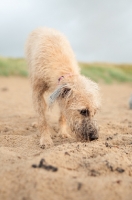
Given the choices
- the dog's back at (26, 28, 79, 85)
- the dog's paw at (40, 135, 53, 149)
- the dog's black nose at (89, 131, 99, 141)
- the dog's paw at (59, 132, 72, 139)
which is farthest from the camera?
the dog's paw at (59, 132, 72, 139)

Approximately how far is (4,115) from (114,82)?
1873 centimetres

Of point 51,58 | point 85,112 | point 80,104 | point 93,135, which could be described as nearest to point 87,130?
point 93,135

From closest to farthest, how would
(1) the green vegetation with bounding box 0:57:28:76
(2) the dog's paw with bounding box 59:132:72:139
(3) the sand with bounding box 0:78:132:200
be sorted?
(3) the sand with bounding box 0:78:132:200 < (2) the dog's paw with bounding box 59:132:72:139 < (1) the green vegetation with bounding box 0:57:28:76

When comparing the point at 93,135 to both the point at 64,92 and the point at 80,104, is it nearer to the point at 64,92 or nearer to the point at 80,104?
the point at 80,104

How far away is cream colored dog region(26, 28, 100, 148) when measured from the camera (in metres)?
4.81

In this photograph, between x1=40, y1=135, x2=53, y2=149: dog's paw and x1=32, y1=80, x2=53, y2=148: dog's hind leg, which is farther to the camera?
x1=32, y1=80, x2=53, y2=148: dog's hind leg

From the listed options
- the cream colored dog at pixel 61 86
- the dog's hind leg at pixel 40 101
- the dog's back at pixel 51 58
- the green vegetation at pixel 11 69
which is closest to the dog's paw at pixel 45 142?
the cream colored dog at pixel 61 86

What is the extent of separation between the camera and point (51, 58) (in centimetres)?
580

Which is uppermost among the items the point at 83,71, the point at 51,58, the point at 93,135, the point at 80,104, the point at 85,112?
the point at 83,71

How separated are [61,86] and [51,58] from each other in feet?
3.17

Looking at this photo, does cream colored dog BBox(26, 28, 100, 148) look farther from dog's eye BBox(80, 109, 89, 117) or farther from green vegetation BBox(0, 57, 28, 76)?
green vegetation BBox(0, 57, 28, 76)

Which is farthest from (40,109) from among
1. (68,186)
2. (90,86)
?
(68,186)

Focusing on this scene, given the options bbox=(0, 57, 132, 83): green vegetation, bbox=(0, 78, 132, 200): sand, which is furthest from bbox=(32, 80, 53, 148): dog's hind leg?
bbox=(0, 57, 132, 83): green vegetation

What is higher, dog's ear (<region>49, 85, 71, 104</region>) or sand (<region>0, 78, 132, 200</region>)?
dog's ear (<region>49, 85, 71, 104</region>)
